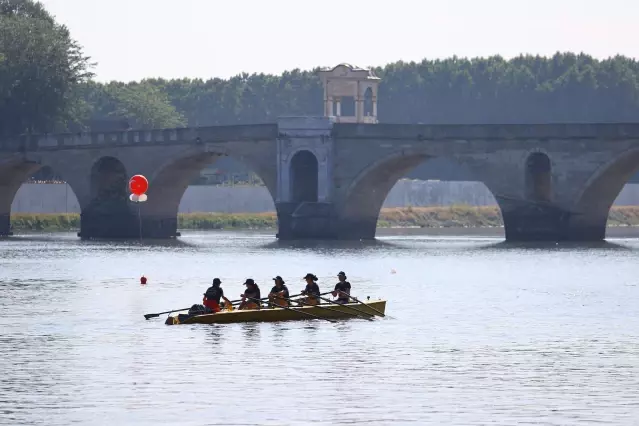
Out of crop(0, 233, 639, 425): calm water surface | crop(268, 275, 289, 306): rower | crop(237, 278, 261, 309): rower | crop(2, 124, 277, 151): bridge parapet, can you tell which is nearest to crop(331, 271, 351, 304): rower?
crop(0, 233, 639, 425): calm water surface

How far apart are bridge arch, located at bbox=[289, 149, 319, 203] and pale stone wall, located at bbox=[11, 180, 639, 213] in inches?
1422

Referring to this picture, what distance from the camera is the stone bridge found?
361 feet

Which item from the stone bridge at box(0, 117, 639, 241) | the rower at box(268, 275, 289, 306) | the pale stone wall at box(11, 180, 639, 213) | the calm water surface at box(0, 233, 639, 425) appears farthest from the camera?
the pale stone wall at box(11, 180, 639, 213)

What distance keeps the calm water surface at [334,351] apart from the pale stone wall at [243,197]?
6554 centimetres

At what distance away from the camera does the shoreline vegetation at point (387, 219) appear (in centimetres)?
14700

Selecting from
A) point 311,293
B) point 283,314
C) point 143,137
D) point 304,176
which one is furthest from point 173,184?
point 283,314

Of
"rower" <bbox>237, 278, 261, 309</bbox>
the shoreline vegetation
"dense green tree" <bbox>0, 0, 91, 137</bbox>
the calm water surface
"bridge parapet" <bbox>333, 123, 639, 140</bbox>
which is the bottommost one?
the calm water surface

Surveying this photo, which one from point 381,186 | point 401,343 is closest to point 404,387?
point 401,343

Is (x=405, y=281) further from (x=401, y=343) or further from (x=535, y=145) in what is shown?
(x=535, y=145)

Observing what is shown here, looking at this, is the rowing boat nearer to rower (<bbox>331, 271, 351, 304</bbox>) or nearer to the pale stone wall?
rower (<bbox>331, 271, 351, 304</bbox>)

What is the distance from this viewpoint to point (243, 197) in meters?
159

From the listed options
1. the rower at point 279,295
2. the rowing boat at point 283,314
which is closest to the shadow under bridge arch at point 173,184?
the rowing boat at point 283,314

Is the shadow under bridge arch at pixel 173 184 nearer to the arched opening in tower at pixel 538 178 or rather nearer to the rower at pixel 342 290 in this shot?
the arched opening in tower at pixel 538 178

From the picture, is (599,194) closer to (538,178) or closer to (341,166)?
(538,178)
